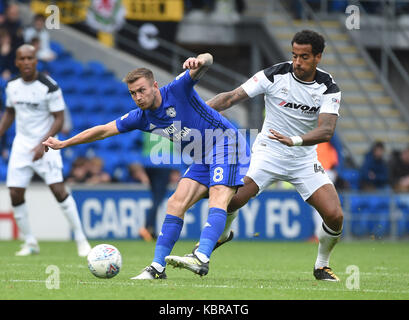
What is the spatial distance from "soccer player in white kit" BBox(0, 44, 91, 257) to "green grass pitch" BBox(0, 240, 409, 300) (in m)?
0.72

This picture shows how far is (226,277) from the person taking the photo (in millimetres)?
8039

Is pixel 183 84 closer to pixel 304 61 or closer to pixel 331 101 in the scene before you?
pixel 304 61

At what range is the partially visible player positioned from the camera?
7.81 metres

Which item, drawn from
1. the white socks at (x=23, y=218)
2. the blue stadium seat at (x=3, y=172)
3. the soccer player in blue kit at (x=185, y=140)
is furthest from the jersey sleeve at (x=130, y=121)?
the blue stadium seat at (x=3, y=172)

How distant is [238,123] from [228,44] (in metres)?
3.36

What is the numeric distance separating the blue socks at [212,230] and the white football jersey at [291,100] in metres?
1.14

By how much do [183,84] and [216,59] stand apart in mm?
15592

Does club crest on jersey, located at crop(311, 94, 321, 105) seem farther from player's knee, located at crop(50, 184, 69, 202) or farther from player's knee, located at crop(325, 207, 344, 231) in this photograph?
player's knee, located at crop(50, 184, 69, 202)

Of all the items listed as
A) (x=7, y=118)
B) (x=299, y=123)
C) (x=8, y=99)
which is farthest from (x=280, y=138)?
(x=7, y=118)

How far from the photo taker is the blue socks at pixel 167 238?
290 inches

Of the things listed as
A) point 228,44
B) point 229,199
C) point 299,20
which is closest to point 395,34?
point 299,20

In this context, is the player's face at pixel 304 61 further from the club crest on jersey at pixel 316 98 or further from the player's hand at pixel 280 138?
the player's hand at pixel 280 138

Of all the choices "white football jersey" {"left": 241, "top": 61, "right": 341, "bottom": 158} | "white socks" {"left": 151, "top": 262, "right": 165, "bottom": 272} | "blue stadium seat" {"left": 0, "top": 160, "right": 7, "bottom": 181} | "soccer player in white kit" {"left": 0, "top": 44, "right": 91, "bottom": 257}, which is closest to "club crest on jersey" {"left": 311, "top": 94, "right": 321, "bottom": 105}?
"white football jersey" {"left": 241, "top": 61, "right": 341, "bottom": 158}

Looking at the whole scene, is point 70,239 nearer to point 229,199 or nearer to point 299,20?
point 229,199
